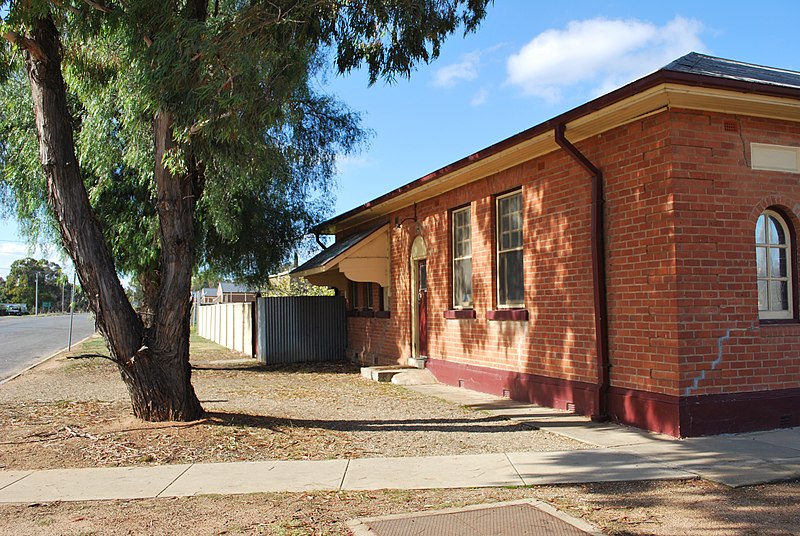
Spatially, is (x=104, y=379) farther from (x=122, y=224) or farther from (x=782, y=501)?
(x=782, y=501)

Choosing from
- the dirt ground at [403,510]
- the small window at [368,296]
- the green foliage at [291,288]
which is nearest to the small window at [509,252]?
the dirt ground at [403,510]

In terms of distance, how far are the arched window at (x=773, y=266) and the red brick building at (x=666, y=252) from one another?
0.06ft

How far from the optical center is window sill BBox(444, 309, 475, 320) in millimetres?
13045

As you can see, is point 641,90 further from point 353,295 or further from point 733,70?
point 353,295

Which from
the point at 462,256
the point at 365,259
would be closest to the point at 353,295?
the point at 365,259

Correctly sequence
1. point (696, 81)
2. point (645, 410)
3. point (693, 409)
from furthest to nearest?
point (645, 410) → point (693, 409) → point (696, 81)

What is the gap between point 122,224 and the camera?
16734mm

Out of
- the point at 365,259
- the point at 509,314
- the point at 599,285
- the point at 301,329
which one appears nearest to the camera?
the point at 599,285

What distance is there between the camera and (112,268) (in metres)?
9.33

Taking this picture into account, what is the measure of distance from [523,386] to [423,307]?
4.59 meters

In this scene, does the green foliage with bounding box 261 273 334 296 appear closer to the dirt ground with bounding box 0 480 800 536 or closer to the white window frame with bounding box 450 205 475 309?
the white window frame with bounding box 450 205 475 309

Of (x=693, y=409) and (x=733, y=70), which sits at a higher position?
(x=733, y=70)

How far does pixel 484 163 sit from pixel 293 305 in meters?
10.4

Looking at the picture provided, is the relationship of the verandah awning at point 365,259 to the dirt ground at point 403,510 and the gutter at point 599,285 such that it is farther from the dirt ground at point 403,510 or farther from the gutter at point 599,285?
the dirt ground at point 403,510
